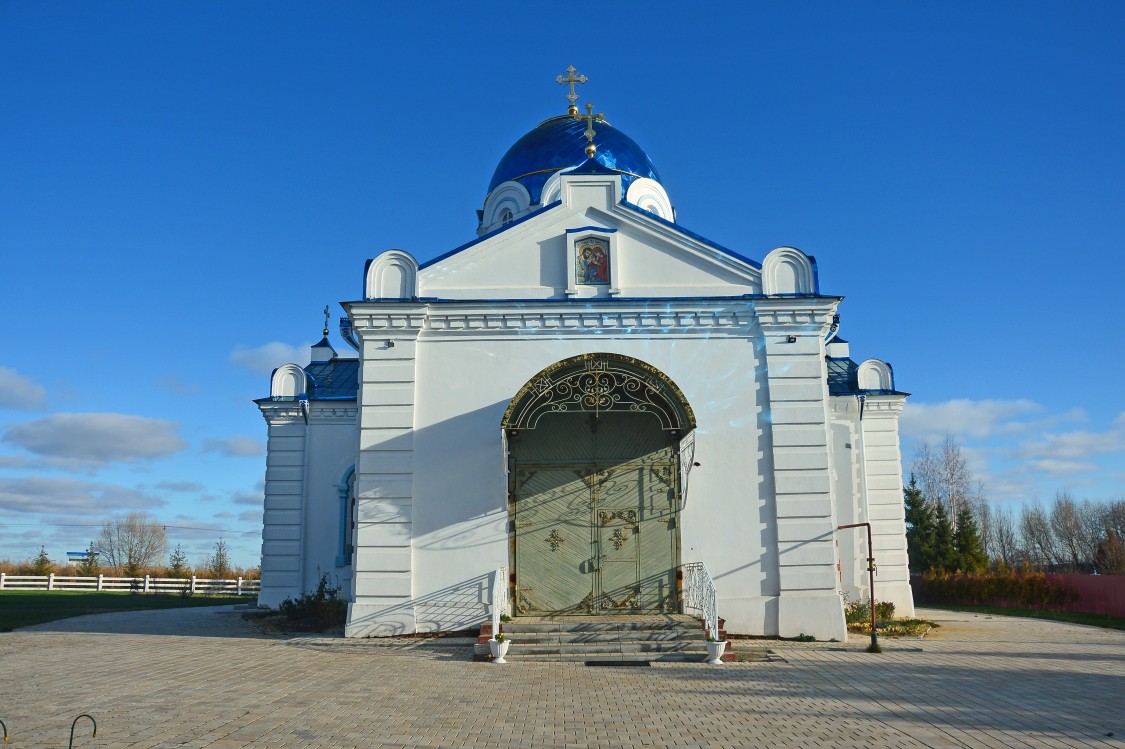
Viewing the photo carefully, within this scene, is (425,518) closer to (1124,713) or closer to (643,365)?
(643,365)

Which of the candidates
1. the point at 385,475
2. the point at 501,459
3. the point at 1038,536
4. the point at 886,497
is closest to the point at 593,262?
the point at 501,459

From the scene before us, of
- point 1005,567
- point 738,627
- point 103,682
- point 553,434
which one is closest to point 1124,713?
point 738,627

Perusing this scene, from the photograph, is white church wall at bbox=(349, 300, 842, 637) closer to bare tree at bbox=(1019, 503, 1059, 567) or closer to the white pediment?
the white pediment

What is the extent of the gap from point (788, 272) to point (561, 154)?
23.8 feet

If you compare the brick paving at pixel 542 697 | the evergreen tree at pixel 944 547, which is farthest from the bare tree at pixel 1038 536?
the brick paving at pixel 542 697

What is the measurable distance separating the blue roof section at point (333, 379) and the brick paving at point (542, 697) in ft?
22.4

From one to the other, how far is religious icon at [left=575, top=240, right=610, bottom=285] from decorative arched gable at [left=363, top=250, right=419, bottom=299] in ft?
8.19

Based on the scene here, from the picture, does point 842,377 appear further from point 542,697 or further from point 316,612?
point 542,697

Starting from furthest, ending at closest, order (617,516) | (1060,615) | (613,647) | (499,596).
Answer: (1060,615) < (617,516) < (499,596) < (613,647)

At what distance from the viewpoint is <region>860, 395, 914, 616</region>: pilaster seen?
57.9 feet

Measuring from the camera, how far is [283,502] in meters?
17.7

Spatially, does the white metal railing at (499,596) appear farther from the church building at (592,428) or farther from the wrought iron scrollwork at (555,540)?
the wrought iron scrollwork at (555,540)

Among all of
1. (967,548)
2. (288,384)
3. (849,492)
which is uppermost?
(288,384)

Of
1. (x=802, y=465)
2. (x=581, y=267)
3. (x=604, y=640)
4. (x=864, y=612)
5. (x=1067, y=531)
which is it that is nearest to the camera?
(x=604, y=640)
